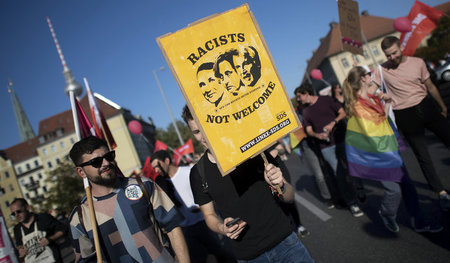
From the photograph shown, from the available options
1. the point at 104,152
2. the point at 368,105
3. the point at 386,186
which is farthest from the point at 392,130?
the point at 104,152

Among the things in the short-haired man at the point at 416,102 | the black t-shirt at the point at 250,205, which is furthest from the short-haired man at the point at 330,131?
the black t-shirt at the point at 250,205

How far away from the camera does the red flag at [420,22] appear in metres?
5.77

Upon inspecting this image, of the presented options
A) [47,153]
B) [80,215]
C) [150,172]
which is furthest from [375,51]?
[47,153]

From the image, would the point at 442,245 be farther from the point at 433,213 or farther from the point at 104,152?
the point at 104,152

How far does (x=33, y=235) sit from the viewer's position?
4.79 metres

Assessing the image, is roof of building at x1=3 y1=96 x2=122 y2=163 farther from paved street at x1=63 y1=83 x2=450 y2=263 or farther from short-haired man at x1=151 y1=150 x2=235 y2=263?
paved street at x1=63 y1=83 x2=450 y2=263

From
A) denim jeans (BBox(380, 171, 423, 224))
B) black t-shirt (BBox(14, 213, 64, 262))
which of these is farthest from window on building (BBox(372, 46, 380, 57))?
black t-shirt (BBox(14, 213, 64, 262))

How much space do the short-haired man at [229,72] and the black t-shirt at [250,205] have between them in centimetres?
60

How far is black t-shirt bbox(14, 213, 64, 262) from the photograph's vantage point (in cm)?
480

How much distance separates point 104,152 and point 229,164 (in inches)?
45.5

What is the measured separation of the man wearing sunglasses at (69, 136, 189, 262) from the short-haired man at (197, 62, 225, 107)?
3.15 feet

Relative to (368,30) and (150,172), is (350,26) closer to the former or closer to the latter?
(150,172)

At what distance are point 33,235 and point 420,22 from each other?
23.6 feet

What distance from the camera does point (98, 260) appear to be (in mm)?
2279
